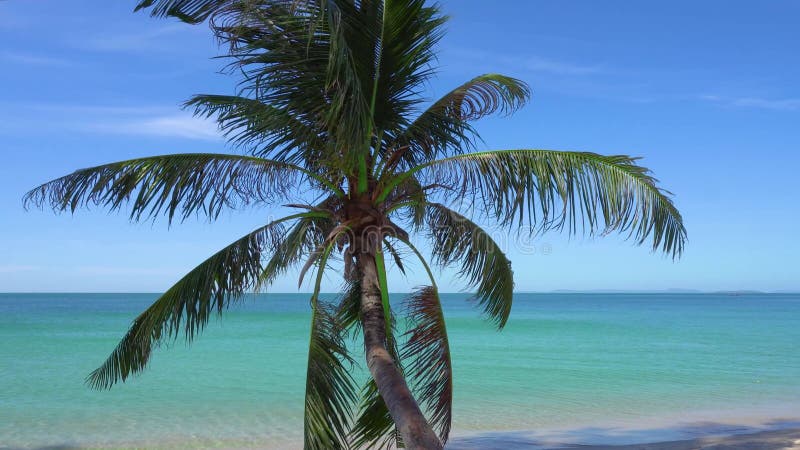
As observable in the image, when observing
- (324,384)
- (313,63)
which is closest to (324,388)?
(324,384)

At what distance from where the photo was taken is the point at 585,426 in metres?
11.8

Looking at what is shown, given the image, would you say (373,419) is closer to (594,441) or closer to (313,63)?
(313,63)

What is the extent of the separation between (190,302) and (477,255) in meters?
2.84

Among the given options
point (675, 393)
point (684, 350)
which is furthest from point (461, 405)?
point (684, 350)

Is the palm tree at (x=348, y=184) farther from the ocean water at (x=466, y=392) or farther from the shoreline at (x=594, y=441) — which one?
the shoreline at (x=594, y=441)

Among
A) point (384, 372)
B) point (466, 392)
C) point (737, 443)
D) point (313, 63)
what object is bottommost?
point (466, 392)

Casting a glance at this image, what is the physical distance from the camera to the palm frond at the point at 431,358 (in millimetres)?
6676

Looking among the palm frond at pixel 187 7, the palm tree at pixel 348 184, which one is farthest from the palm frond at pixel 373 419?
the palm frond at pixel 187 7

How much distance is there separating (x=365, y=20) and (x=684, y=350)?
23000 millimetres

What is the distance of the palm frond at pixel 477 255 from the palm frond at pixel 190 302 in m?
1.50

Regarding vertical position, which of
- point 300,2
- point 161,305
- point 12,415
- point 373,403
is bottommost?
point 12,415

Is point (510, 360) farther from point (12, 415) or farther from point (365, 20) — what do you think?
point (365, 20)

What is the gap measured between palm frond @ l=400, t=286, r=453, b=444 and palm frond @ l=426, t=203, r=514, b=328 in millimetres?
631

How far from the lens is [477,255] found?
7094 millimetres
